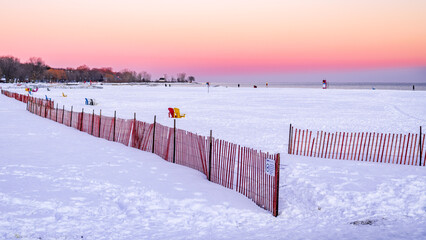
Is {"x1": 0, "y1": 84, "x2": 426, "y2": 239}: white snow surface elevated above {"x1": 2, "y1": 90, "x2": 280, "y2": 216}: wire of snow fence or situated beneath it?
situated beneath

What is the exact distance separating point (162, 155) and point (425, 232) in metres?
11.1

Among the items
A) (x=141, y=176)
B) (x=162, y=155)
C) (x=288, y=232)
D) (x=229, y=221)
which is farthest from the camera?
(x=162, y=155)

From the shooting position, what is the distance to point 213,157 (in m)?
13.6

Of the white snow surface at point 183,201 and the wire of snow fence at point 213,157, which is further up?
the wire of snow fence at point 213,157

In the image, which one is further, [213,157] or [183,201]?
[213,157]

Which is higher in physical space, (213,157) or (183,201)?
(213,157)

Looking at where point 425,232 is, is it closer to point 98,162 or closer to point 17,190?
point 17,190

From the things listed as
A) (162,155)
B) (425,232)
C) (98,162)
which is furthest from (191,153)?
(425,232)

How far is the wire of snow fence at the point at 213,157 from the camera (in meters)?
10.4

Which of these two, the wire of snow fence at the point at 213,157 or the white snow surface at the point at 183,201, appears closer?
the white snow surface at the point at 183,201

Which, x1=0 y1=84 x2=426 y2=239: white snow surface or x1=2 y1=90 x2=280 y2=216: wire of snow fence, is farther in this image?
x1=2 y1=90 x2=280 y2=216: wire of snow fence

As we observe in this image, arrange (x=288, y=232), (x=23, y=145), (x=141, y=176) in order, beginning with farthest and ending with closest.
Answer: (x=23, y=145), (x=141, y=176), (x=288, y=232)

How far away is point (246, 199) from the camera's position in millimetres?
11031

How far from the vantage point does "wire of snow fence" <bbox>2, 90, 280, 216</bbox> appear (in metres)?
10.4
